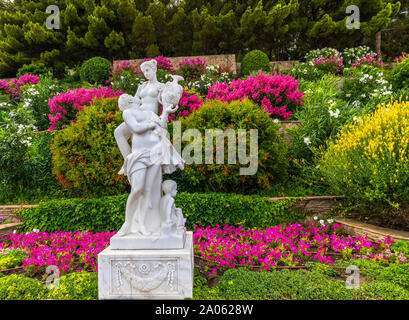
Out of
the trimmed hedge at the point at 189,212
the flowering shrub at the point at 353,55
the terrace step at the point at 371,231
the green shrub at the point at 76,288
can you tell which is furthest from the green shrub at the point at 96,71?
the flowering shrub at the point at 353,55

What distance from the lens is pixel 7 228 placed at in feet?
14.7

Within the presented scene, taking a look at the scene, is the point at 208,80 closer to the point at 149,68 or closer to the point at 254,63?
the point at 254,63

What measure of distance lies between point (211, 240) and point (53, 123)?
567cm

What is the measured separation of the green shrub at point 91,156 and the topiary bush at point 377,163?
151 inches

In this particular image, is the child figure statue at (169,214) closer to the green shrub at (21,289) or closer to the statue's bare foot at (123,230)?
the statue's bare foot at (123,230)

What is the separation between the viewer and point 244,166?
4684mm

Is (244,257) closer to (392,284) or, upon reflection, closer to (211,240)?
(211,240)

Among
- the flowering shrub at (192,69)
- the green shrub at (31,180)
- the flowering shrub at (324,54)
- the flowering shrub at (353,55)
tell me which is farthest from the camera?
the flowering shrub at (353,55)

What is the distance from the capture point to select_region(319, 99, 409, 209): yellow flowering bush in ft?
11.9

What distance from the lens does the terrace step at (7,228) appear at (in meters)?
4.42

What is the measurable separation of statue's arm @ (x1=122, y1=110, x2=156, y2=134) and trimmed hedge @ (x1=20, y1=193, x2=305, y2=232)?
6.58 feet

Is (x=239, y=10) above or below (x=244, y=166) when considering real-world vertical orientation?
above

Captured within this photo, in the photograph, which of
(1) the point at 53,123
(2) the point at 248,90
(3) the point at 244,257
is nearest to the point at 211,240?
(3) the point at 244,257
